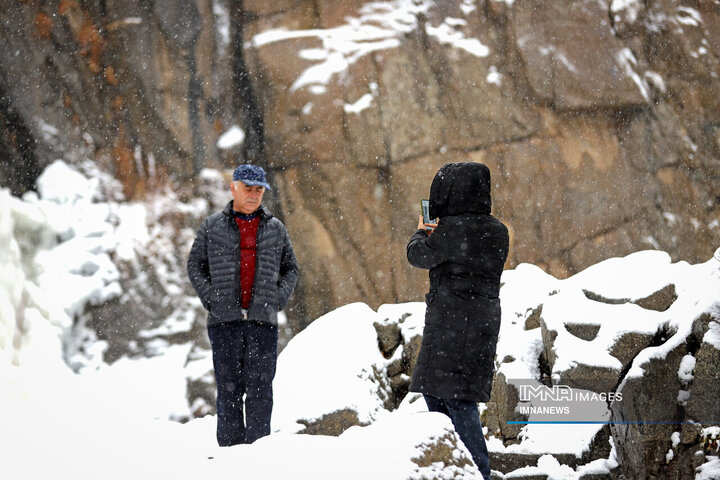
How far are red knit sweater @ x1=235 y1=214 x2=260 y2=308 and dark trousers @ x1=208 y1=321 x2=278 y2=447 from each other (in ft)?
0.54

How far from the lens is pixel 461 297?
3.06 m

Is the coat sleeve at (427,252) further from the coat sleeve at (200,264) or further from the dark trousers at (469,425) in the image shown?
the coat sleeve at (200,264)

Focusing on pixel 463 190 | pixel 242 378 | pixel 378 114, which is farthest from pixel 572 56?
pixel 242 378

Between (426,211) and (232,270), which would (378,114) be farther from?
(426,211)

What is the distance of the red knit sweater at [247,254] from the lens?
374 centimetres

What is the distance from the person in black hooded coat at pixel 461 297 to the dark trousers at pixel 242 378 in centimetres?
95

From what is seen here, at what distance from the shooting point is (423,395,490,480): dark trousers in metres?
2.88

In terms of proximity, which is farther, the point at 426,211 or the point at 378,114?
the point at 378,114

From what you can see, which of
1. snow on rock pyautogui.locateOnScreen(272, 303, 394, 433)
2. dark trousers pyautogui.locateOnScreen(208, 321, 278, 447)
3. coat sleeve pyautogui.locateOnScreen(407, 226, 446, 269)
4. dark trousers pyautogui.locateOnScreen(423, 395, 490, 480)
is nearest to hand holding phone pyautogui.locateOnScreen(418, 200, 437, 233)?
coat sleeve pyautogui.locateOnScreen(407, 226, 446, 269)

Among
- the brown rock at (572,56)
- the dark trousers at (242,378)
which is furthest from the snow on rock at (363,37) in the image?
the dark trousers at (242,378)

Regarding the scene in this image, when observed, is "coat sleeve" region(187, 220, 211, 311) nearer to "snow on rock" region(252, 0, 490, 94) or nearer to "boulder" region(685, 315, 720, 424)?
"boulder" region(685, 315, 720, 424)

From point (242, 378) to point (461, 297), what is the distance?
1297 mm

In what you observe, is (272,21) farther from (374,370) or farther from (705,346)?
(705,346)

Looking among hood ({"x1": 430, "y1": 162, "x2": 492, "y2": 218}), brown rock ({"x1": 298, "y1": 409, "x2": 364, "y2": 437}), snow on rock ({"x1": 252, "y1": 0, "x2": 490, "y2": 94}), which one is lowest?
brown rock ({"x1": 298, "y1": 409, "x2": 364, "y2": 437})
